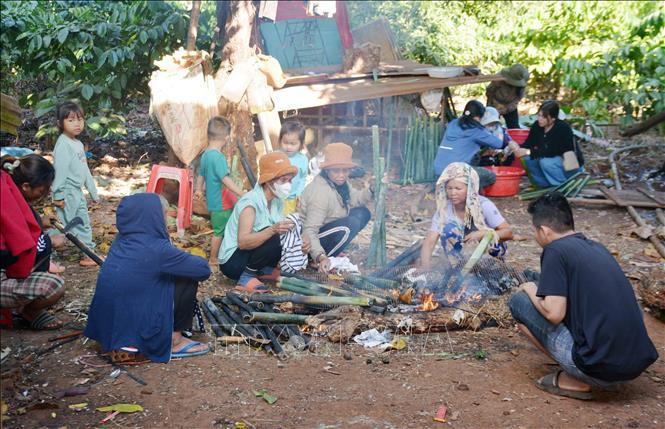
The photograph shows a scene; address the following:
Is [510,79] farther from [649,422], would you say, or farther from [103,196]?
[649,422]

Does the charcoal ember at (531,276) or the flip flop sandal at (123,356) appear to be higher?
the flip flop sandal at (123,356)

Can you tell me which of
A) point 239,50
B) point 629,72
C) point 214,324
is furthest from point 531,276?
point 629,72

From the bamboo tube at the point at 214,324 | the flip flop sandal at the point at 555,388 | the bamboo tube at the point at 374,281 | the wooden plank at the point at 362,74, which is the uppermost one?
the wooden plank at the point at 362,74

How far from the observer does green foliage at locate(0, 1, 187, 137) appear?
30.3 ft

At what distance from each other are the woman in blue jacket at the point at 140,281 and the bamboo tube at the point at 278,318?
0.82 metres

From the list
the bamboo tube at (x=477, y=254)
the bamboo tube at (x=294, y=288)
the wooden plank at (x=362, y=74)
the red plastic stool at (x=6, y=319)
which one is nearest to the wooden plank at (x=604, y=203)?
the wooden plank at (x=362, y=74)

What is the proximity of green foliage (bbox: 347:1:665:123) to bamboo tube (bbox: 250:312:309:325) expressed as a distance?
7806mm

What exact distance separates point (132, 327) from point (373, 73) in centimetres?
696

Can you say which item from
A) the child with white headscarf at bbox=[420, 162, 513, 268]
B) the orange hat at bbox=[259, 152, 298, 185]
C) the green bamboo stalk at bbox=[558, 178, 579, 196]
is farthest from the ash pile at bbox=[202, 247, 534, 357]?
the green bamboo stalk at bbox=[558, 178, 579, 196]

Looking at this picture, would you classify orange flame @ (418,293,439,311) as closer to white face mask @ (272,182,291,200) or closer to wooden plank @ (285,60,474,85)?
white face mask @ (272,182,291,200)

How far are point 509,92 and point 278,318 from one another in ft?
24.2

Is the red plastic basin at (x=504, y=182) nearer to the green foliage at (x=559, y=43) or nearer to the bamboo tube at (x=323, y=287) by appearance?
the green foliage at (x=559, y=43)

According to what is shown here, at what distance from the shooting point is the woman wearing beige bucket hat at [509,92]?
1086 cm

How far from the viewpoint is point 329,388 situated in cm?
420
